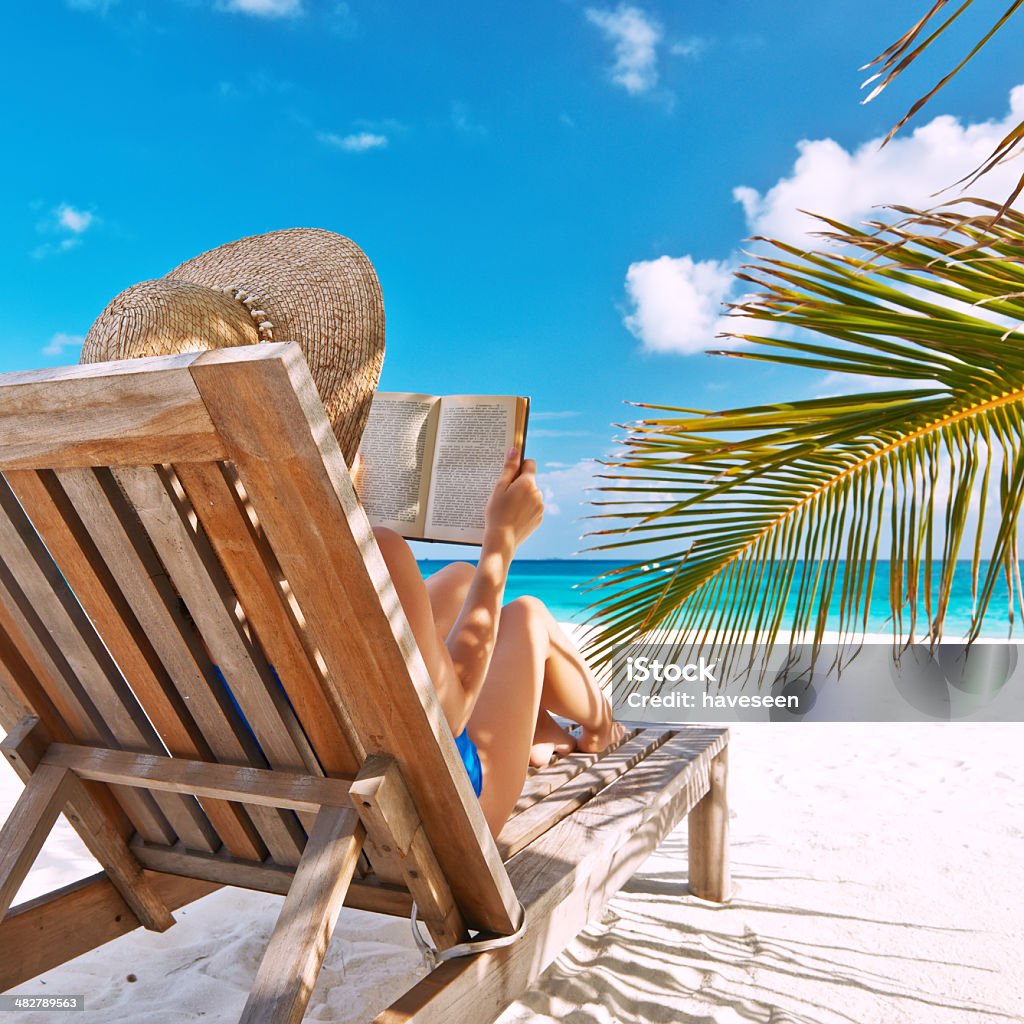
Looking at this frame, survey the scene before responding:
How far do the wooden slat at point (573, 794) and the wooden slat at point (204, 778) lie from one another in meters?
0.36

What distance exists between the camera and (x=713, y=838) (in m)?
2.14

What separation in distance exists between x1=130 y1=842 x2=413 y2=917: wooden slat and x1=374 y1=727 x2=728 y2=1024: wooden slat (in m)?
0.15

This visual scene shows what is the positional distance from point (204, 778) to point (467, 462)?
2.21ft

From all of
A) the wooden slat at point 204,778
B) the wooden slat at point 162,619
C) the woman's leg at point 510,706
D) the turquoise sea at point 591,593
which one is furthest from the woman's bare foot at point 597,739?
the turquoise sea at point 591,593

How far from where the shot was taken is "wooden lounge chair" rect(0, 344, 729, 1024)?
837mm

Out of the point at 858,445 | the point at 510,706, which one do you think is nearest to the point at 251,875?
the point at 510,706

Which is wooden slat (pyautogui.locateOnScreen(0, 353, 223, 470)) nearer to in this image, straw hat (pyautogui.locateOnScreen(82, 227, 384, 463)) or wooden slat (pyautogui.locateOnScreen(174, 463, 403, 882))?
wooden slat (pyautogui.locateOnScreen(174, 463, 403, 882))

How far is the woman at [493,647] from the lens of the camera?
1.12 m

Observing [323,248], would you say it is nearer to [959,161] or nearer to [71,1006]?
[71,1006]

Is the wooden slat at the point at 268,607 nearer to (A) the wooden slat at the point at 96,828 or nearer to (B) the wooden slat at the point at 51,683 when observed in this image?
(B) the wooden slat at the point at 51,683

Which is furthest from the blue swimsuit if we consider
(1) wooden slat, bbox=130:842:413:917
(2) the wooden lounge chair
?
(1) wooden slat, bbox=130:842:413:917

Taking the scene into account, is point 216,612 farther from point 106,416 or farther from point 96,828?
→ point 96,828

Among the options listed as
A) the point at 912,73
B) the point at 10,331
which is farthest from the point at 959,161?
the point at 10,331

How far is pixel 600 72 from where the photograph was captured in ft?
133
